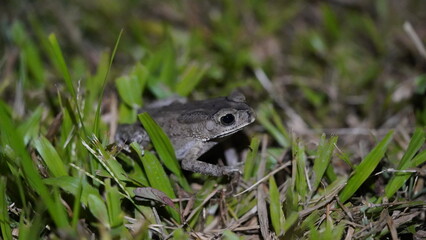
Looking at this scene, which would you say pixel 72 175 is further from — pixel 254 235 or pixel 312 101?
pixel 312 101

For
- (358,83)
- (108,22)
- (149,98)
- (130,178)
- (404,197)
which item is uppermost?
(108,22)

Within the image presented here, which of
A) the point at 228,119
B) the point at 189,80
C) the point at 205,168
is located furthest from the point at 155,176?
the point at 189,80

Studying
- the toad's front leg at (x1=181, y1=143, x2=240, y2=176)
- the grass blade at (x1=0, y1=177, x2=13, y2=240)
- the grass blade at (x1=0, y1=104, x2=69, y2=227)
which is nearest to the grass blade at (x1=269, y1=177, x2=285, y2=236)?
the toad's front leg at (x1=181, y1=143, x2=240, y2=176)

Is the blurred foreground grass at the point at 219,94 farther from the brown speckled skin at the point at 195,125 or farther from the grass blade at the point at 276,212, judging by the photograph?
the brown speckled skin at the point at 195,125

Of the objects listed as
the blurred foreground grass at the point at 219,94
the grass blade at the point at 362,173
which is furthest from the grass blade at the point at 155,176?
the grass blade at the point at 362,173

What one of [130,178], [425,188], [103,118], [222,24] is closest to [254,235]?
[130,178]

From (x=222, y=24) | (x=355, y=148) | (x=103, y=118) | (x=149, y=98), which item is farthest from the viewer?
(x=222, y=24)

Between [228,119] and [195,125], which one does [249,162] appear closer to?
[228,119]
